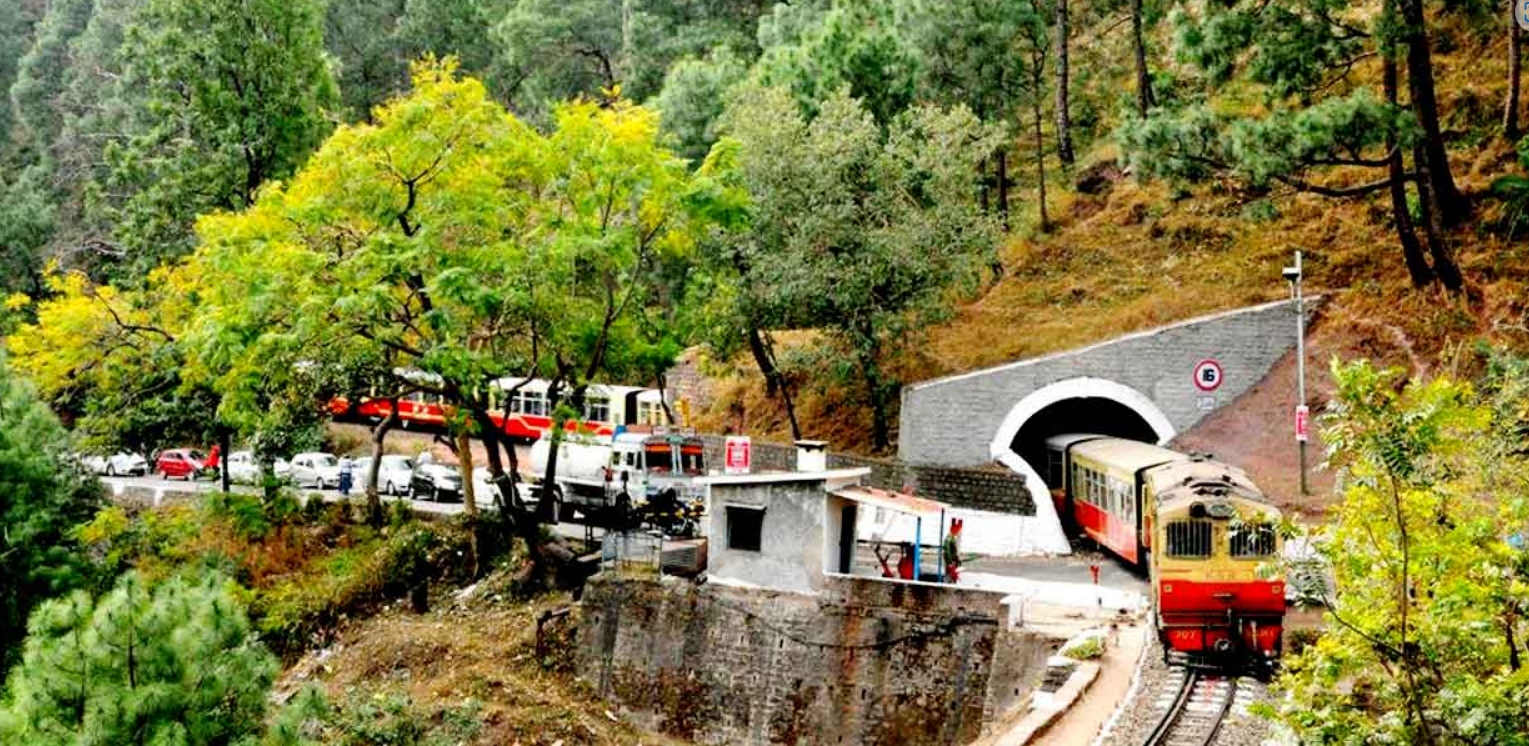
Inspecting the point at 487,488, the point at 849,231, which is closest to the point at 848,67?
the point at 849,231

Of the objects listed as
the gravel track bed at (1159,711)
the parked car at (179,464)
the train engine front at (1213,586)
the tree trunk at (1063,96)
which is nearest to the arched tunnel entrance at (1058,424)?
the train engine front at (1213,586)

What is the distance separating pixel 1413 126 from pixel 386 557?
21.0 m

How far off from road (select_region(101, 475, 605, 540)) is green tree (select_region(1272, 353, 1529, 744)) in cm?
1867

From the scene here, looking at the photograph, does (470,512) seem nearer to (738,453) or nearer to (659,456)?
(659,456)

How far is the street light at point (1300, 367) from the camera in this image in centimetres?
2441

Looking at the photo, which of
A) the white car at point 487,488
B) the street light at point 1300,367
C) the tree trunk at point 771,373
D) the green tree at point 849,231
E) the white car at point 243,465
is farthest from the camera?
the white car at point 243,465

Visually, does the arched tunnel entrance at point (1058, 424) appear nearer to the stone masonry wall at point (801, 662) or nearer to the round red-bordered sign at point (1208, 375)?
the round red-bordered sign at point (1208, 375)

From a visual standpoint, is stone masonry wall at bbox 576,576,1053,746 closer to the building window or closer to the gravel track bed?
the building window

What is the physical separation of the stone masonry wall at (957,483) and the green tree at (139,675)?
16.6 meters

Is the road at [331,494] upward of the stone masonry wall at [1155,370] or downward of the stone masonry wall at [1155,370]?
downward

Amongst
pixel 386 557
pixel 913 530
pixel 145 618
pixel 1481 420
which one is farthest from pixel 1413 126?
pixel 145 618

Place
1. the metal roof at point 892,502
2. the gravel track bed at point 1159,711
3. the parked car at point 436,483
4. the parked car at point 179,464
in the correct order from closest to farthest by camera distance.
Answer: the gravel track bed at point 1159,711
the metal roof at point 892,502
the parked car at point 436,483
the parked car at point 179,464

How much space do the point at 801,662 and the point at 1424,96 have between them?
16.5 m

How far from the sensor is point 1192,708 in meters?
16.6
